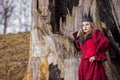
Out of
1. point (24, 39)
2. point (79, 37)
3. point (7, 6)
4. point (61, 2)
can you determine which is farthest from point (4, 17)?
point (79, 37)

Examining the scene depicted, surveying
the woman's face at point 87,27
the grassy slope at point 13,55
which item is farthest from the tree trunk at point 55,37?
the grassy slope at point 13,55

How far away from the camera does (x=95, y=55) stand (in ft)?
17.6

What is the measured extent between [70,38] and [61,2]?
114 cm

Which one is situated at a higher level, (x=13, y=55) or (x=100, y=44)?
(x=100, y=44)

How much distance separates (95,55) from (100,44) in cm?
19

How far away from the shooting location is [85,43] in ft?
18.3

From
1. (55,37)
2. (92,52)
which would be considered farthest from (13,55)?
(92,52)

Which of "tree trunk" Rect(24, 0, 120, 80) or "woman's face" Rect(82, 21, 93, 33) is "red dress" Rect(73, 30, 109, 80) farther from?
"tree trunk" Rect(24, 0, 120, 80)

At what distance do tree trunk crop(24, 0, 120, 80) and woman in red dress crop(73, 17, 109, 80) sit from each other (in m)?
1.11

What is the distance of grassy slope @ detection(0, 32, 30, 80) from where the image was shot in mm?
10414

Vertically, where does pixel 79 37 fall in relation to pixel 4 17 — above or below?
below

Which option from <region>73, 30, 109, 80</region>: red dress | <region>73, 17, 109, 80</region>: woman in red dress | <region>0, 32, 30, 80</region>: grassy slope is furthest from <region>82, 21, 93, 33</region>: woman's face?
<region>0, 32, 30, 80</region>: grassy slope

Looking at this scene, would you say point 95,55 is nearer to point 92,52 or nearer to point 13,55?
point 92,52

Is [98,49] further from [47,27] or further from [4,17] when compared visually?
[4,17]
